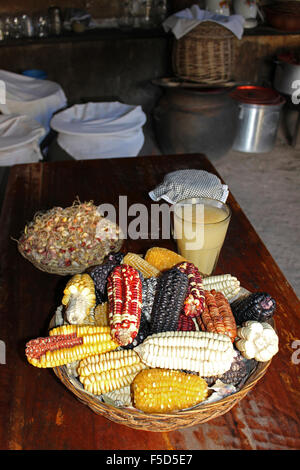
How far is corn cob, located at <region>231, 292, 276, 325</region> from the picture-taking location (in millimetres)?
1149

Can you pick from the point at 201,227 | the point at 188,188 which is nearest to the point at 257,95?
the point at 188,188

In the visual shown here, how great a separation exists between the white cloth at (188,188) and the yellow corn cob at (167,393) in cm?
104

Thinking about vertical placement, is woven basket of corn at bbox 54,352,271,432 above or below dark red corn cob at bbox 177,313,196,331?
below

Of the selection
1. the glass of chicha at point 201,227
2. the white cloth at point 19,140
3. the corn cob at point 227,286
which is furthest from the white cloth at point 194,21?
the corn cob at point 227,286

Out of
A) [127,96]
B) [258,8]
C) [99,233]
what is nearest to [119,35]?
[127,96]

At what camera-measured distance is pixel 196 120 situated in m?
4.45

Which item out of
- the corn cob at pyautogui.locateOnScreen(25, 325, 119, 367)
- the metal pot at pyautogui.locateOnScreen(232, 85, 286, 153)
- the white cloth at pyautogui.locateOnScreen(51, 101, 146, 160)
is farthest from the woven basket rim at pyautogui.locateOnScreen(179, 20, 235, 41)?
the corn cob at pyautogui.locateOnScreen(25, 325, 119, 367)

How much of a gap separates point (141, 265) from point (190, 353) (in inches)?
16.9

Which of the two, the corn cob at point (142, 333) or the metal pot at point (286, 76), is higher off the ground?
the corn cob at point (142, 333)

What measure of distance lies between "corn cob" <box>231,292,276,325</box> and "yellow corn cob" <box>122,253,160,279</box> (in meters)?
0.31

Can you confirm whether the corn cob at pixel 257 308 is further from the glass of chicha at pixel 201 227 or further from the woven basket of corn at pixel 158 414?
the glass of chicha at pixel 201 227

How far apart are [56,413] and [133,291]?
0.39 metres

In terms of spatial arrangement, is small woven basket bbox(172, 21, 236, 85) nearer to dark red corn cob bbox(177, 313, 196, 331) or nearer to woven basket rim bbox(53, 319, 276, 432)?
dark red corn cob bbox(177, 313, 196, 331)

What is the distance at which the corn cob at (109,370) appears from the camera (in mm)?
1036
